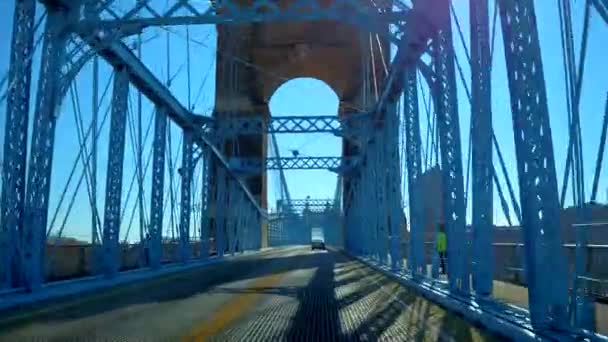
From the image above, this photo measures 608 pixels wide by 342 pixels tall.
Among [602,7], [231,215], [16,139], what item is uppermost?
[602,7]

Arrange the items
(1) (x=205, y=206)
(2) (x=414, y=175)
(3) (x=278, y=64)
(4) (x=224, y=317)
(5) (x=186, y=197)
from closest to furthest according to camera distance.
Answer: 1. (4) (x=224, y=317)
2. (2) (x=414, y=175)
3. (5) (x=186, y=197)
4. (1) (x=205, y=206)
5. (3) (x=278, y=64)

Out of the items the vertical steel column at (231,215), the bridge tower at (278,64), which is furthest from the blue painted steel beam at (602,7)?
the vertical steel column at (231,215)

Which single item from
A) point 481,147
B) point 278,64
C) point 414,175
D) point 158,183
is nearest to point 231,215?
point 278,64

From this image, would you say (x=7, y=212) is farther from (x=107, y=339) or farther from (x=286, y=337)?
(x=286, y=337)

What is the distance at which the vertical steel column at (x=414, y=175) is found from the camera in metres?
16.8

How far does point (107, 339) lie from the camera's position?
7.53 meters

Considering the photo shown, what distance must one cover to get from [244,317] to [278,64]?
46.7 m

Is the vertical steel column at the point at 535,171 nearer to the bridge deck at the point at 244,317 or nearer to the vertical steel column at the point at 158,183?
the bridge deck at the point at 244,317

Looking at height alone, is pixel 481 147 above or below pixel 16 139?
below

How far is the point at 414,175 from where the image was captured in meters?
17.1

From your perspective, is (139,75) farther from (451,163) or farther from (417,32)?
(451,163)

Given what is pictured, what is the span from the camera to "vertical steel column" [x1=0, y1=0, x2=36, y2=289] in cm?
1245

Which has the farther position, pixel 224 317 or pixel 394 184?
pixel 394 184

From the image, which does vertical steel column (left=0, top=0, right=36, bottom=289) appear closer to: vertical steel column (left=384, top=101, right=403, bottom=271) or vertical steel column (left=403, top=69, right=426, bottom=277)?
vertical steel column (left=403, top=69, right=426, bottom=277)
